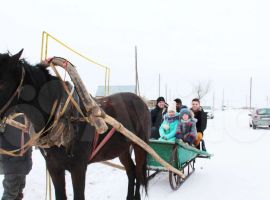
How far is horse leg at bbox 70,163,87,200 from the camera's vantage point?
9.75ft

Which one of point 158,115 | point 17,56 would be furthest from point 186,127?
point 17,56

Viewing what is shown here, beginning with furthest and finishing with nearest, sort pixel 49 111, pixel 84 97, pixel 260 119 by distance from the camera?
pixel 260 119
pixel 84 97
pixel 49 111

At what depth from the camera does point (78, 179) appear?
117 inches

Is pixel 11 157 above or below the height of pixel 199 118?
below

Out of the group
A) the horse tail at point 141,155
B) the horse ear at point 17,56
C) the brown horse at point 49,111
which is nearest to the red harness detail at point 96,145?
the brown horse at point 49,111

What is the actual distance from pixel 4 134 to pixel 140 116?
1799 millimetres

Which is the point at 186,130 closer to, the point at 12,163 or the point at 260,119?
the point at 12,163

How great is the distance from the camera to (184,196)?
4.70 meters

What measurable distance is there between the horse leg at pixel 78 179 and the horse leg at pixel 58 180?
0.19m

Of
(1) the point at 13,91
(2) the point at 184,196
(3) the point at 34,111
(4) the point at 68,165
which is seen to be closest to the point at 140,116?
(2) the point at 184,196

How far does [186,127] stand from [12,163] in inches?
129

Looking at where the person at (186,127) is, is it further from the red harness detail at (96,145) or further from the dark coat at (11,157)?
the dark coat at (11,157)

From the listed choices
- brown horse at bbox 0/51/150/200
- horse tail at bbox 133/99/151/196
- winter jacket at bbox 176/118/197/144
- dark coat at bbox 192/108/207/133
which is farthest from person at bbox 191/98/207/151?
brown horse at bbox 0/51/150/200

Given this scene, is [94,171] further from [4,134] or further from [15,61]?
[15,61]
